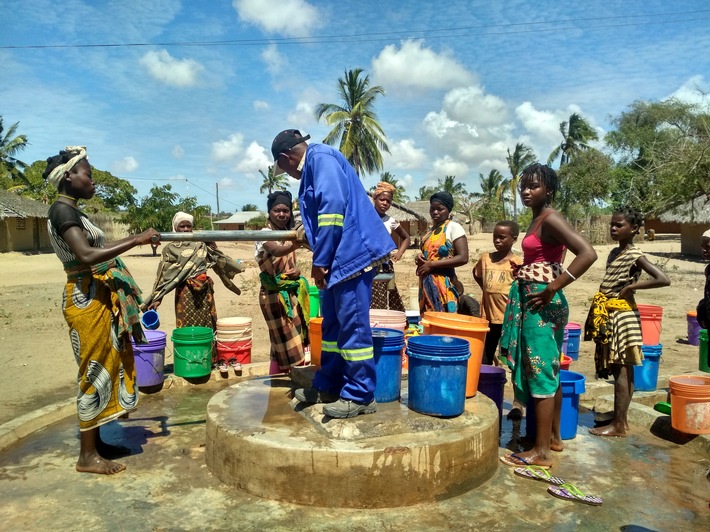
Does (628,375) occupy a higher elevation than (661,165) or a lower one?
lower

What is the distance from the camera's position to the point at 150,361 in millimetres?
5164

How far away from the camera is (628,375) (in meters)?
4.25

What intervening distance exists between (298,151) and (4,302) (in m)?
11.7

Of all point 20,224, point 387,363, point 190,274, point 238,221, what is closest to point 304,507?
point 387,363

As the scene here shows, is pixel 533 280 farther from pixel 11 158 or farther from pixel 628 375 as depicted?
pixel 11 158

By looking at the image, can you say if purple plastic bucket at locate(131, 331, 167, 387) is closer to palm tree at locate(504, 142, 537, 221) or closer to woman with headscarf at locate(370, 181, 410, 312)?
woman with headscarf at locate(370, 181, 410, 312)

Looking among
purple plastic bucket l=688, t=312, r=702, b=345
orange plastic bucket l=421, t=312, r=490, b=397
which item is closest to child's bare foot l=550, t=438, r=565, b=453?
orange plastic bucket l=421, t=312, r=490, b=397

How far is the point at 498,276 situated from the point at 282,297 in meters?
2.04

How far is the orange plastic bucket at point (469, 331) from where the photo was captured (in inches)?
149

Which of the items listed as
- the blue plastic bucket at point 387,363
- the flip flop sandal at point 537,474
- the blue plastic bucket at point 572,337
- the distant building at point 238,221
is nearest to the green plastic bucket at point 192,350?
the blue plastic bucket at point 387,363

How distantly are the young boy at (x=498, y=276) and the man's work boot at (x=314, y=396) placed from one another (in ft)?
6.73

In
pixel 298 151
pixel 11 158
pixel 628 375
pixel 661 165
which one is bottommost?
pixel 628 375

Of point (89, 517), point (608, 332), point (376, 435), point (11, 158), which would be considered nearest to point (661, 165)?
point (608, 332)

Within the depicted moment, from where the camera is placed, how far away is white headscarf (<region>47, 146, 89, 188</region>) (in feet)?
11.2
